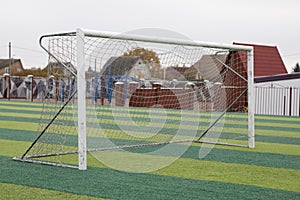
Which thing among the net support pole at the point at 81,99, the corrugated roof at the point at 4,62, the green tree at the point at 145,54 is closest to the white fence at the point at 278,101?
the green tree at the point at 145,54

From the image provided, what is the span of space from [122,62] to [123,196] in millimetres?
7054

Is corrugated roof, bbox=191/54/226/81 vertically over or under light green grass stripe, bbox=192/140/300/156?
over

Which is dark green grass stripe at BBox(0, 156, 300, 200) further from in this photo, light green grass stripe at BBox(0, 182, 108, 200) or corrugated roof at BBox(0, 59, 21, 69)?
corrugated roof at BBox(0, 59, 21, 69)

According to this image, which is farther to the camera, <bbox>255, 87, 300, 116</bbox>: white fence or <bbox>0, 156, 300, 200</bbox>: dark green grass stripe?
<bbox>255, 87, 300, 116</bbox>: white fence

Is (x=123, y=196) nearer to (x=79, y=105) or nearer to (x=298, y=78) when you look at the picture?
(x=79, y=105)

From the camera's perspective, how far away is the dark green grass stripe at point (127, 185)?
19.6 ft

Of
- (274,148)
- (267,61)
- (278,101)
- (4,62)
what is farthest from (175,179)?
(4,62)

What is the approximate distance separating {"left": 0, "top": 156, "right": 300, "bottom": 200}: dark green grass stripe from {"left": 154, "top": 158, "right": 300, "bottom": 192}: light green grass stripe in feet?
0.92

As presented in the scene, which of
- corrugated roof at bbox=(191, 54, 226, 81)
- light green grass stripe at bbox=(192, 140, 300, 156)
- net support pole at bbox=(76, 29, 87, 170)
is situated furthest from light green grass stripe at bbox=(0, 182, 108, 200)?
corrugated roof at bbox=(191, 54, 226, 81)

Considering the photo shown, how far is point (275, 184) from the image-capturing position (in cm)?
671

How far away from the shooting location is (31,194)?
5898mm

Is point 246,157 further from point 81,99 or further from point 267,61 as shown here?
point 267,61

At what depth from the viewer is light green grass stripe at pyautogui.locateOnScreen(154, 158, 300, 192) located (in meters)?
6.79

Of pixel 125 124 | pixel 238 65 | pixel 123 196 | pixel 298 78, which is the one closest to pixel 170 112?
pixel 125 124
